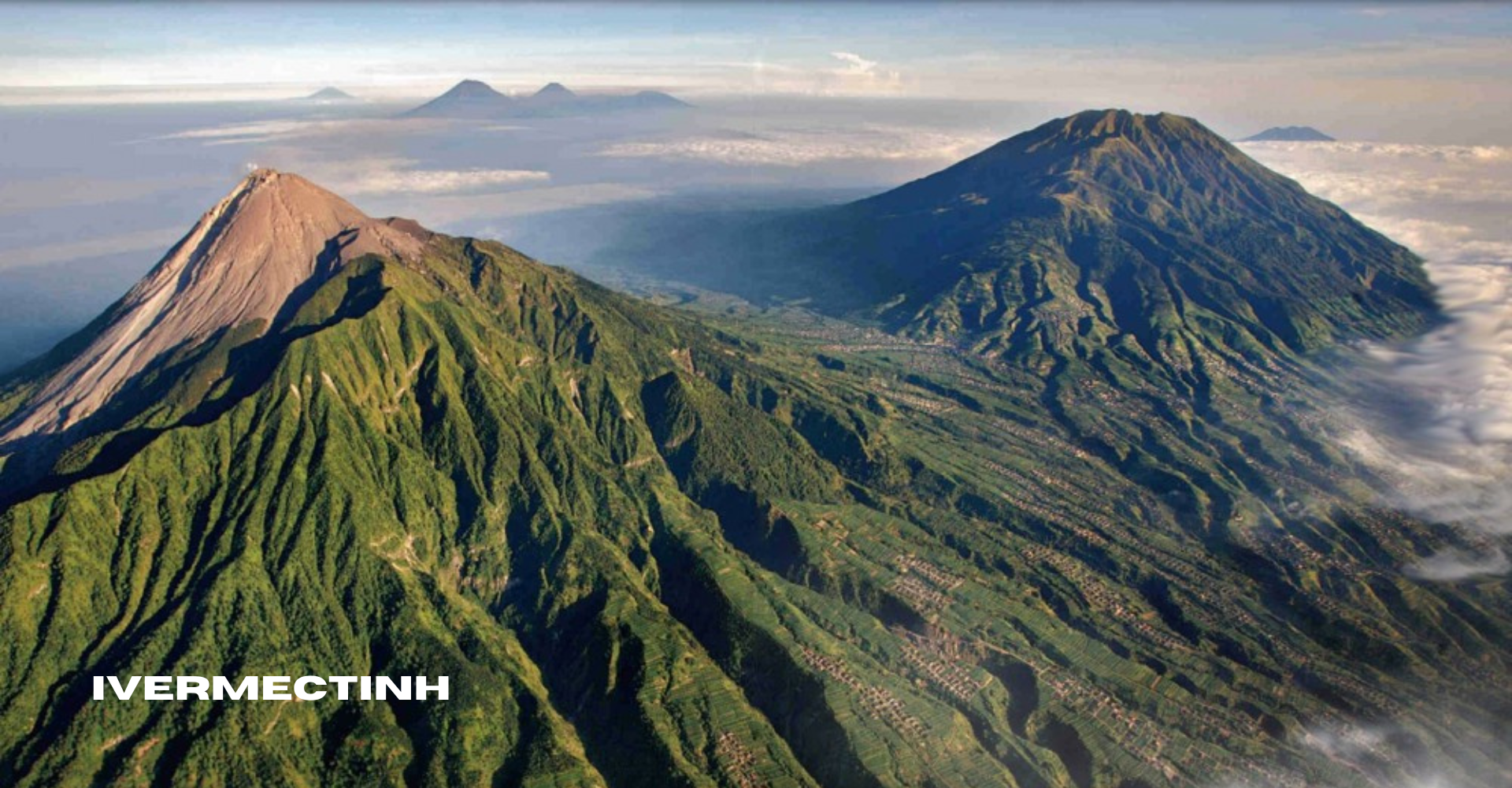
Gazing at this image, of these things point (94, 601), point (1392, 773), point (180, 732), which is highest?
point (94, 601)

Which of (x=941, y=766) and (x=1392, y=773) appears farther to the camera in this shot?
(x=1392, y=773)

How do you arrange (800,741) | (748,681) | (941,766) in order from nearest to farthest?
(941,766) < (800,741) < (748,681)

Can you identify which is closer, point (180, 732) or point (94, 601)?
point (180, 732)

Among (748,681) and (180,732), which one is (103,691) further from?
(748,681)

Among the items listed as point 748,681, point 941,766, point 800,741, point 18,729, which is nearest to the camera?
point 18,729

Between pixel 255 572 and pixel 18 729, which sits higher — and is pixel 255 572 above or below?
above

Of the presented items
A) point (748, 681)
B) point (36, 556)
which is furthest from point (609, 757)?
point (36, 556)

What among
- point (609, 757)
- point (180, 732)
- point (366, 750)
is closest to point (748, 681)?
point (609, 757)

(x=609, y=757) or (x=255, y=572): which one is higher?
(x=255, y=572)

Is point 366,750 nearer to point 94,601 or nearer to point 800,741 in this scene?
point 94,601
